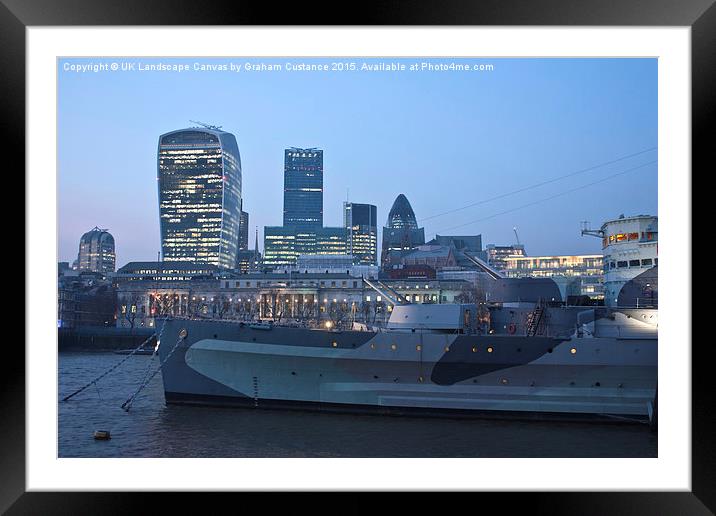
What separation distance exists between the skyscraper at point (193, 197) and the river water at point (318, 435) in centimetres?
7343

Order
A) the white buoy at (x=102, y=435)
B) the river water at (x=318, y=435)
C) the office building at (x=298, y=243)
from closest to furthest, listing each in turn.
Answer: the river water at (x=318, y=435), the white buoy at (x=102, y=435), the office building at (x=298, y=243)

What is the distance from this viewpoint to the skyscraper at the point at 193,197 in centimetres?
8581

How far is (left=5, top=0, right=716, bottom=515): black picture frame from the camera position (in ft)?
20.1
